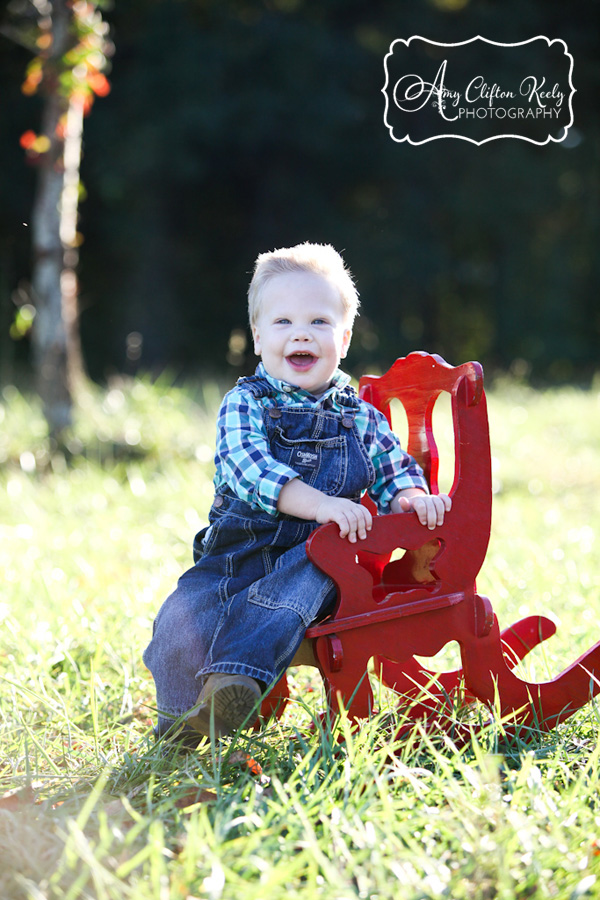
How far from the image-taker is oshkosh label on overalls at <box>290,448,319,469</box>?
6.82 ft

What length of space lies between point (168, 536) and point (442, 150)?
16.0 m

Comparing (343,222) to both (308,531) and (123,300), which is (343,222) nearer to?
(123,300)

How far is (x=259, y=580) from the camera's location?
1.96 m

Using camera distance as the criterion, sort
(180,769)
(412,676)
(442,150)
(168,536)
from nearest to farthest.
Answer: (180,769) → (412,676) → (168,536) → (442,150)

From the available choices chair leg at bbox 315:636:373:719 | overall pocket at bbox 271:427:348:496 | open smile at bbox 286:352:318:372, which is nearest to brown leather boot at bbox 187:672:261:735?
chair leg at bbox 315:636:373:719

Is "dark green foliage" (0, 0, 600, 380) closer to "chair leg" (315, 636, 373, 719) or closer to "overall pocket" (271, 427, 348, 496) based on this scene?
"overall pocket" (271, 427, 348, 496)

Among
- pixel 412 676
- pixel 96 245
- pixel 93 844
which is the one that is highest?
pixel 96 245

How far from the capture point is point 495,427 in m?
7.48

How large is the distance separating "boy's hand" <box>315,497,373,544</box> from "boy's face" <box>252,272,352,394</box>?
339mm

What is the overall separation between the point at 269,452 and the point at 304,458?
91mm

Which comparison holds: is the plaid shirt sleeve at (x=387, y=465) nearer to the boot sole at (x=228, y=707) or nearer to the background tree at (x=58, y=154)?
the boot sole at (x=228, y=707)

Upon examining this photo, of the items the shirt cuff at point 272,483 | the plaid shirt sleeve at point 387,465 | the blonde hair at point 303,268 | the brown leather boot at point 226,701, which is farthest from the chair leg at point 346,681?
the blonde hair at point 303,268

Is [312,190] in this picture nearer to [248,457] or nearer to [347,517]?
[248,457]

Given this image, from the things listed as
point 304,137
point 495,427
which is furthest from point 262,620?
point 304,137
